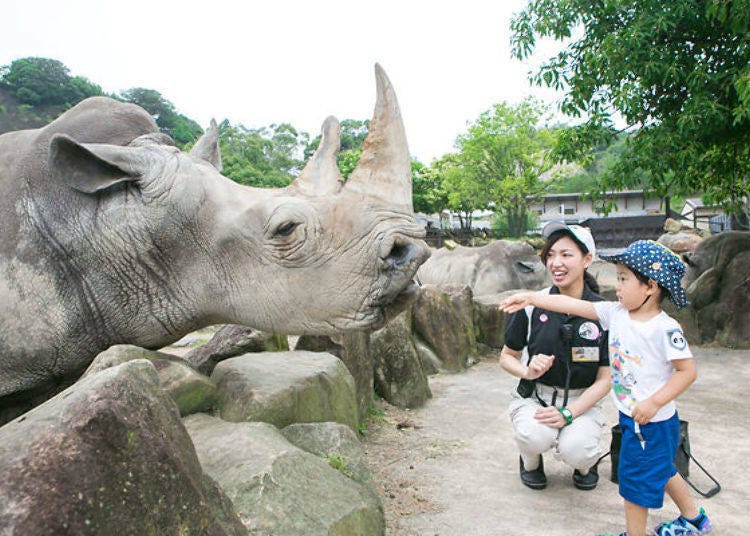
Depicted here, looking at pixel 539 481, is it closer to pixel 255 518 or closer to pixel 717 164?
pixel 255 518

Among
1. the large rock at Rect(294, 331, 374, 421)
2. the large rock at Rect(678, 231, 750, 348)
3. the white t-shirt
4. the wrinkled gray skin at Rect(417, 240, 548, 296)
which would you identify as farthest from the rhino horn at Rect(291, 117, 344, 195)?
the wrinkled gray skin at Rect(417, 240, 548, 296)

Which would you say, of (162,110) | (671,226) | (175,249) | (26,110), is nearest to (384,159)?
(175,249)

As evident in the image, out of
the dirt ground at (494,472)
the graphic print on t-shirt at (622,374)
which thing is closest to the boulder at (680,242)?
the dirt ground at (494,472)

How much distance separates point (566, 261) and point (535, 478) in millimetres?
1252

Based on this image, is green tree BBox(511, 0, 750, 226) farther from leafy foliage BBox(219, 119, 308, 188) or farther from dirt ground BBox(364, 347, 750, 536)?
leafy foliage BBox(219, 119, 308, 188)

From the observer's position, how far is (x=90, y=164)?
91.4 inches

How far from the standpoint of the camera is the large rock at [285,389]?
299cm

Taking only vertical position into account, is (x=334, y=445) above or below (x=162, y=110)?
below

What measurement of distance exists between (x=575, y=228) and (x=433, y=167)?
30831mm

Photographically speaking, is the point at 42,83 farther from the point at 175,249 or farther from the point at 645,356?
the point at 645,356

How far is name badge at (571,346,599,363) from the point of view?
346cm

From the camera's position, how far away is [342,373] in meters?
4.12

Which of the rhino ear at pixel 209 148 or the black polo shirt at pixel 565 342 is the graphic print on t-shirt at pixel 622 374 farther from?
the rhino ear at pixel 209 148

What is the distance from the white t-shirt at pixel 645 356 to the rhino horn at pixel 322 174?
4.74 ft
